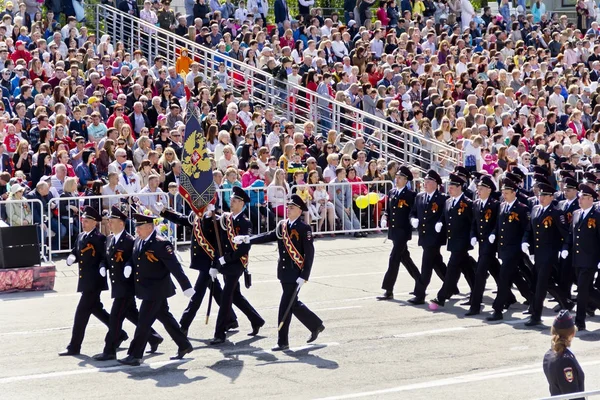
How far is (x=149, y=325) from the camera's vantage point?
40.2 ft

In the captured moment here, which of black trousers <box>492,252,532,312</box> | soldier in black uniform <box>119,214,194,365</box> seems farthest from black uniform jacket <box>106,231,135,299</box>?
black trousers <box>492,252,532,312</box>

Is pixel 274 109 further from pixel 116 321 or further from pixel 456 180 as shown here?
pixel 116 321

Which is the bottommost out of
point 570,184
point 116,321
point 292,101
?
point 116,321

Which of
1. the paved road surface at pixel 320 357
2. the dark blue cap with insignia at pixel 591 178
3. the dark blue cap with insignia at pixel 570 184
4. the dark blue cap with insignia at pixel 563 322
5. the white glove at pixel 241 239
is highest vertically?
the dark blue cap with insignia at pixel 591 178

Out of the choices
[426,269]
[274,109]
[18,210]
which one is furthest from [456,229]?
[274,109]

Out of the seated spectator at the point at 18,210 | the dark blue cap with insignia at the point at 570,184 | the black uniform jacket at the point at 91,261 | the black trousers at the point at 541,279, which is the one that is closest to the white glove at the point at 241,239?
the black uniform jacket at the point at 91,261

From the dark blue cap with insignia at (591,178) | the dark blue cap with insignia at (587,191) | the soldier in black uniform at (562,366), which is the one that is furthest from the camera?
the dark blue cap with insignia at (591,178)

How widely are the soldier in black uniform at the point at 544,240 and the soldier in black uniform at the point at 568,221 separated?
0.13 meters

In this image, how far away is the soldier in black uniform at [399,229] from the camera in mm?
15453

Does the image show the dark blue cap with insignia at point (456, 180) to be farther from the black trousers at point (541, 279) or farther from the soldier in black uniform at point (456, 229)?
the black trousers at point (541, 279)

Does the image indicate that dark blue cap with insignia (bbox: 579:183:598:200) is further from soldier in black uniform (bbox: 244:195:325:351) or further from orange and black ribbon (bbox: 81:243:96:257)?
orange and black ribbon (bbox: 81:243:96:257)

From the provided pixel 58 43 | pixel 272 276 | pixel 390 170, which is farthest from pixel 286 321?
pixel 58 43

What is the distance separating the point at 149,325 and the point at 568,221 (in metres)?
5.05

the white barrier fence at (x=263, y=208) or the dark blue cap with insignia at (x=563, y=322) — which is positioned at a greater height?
the white barrier fence at (x=263, y=208)
